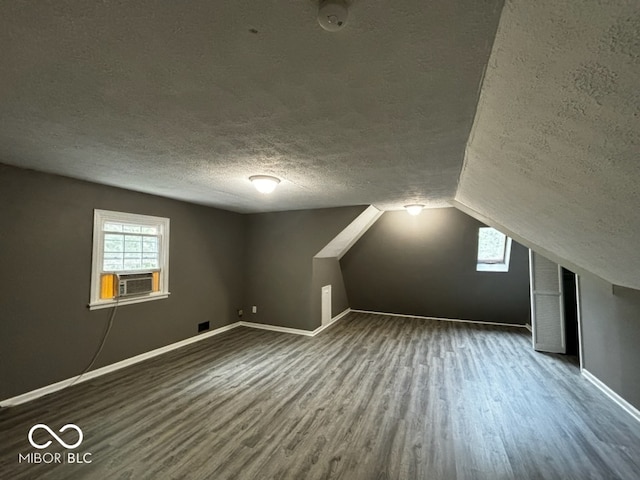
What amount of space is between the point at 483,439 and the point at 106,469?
284cm

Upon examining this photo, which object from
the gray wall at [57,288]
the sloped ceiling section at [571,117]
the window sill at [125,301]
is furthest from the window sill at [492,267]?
the window sill at [125,301]

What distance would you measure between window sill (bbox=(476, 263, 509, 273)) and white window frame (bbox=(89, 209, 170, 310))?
5.68 meters

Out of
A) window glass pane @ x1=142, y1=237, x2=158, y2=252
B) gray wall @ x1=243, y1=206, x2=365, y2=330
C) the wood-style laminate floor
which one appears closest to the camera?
the wood-style laminate floor

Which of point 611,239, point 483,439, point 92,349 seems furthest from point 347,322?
point 611,239

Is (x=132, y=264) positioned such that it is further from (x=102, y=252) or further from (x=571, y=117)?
(x=571, y=117)

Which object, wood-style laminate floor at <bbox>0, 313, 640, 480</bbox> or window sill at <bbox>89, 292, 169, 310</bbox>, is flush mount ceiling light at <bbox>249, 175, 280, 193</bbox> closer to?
wood-style laminate floor at <bbox>0, 313, 640, 480</bbox>

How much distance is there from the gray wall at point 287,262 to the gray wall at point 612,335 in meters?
3.10

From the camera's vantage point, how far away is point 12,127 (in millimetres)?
1679

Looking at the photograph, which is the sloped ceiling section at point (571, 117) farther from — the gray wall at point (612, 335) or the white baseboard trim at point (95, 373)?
the white baseboard trim at point (95, 373)

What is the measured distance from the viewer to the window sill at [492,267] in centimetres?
502

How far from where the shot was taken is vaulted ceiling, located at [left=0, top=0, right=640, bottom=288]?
2.56 ft

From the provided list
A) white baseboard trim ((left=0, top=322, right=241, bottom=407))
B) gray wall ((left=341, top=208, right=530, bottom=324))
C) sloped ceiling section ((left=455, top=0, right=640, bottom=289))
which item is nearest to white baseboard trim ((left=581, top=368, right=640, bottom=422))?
sloped ceiling section ((left=455, top=0, right=640, bottom=289))

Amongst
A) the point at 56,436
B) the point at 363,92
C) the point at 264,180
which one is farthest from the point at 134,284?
the point at 363,92

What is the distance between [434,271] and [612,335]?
287cm
